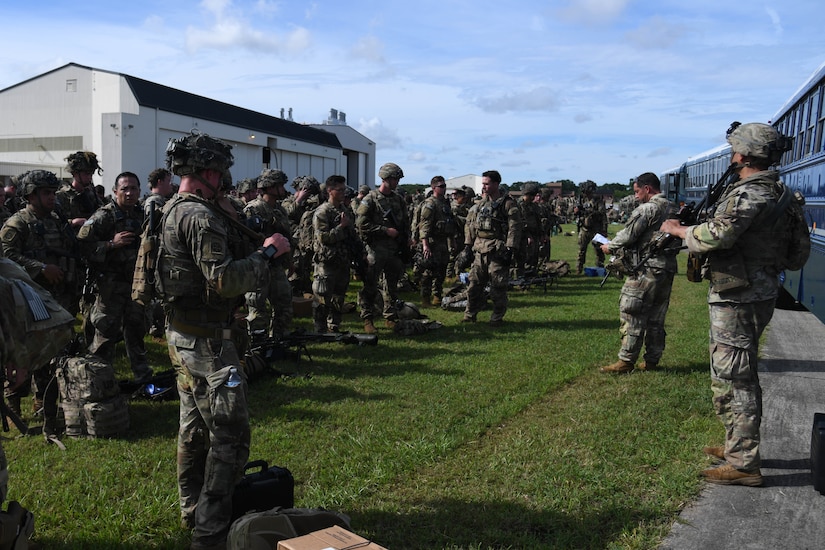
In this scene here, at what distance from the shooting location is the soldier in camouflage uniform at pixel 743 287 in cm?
448

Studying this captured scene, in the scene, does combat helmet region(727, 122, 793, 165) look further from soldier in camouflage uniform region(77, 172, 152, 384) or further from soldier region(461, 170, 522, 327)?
soldier region(461, 170, 522, 327)

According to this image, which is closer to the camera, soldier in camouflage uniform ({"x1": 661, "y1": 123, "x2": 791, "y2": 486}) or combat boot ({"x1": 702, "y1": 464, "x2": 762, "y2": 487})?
soldier in camouflage uniform ({"x1": 661, "y1": 123, "x2": 791, "y2": 486})

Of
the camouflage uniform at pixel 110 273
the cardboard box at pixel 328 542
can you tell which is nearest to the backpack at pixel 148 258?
the cardboard box at pixel 328 542

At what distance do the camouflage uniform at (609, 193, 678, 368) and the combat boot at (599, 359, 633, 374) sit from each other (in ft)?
0.14

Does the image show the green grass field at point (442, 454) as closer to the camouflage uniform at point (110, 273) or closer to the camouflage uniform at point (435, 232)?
the camouflage uniform at point (110, 273)

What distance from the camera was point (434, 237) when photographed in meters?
12.3

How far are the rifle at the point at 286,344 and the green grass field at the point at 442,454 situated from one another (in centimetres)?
19

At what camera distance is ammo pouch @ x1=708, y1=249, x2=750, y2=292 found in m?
4.56

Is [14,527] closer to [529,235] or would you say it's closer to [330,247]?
[330,247]

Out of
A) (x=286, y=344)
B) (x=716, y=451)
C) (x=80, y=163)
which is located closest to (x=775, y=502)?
(x=716, y=451)

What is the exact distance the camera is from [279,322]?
8594 mm

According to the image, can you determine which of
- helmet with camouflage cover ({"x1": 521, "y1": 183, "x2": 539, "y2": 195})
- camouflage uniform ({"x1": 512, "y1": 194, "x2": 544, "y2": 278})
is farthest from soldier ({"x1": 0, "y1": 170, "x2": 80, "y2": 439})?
helmet with camouflage cover ({"x1": 521, "y1": 183, "x2": 539, "y2": 195})

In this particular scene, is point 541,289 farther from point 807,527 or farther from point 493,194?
point 807,527

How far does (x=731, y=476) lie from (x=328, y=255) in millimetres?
5800
